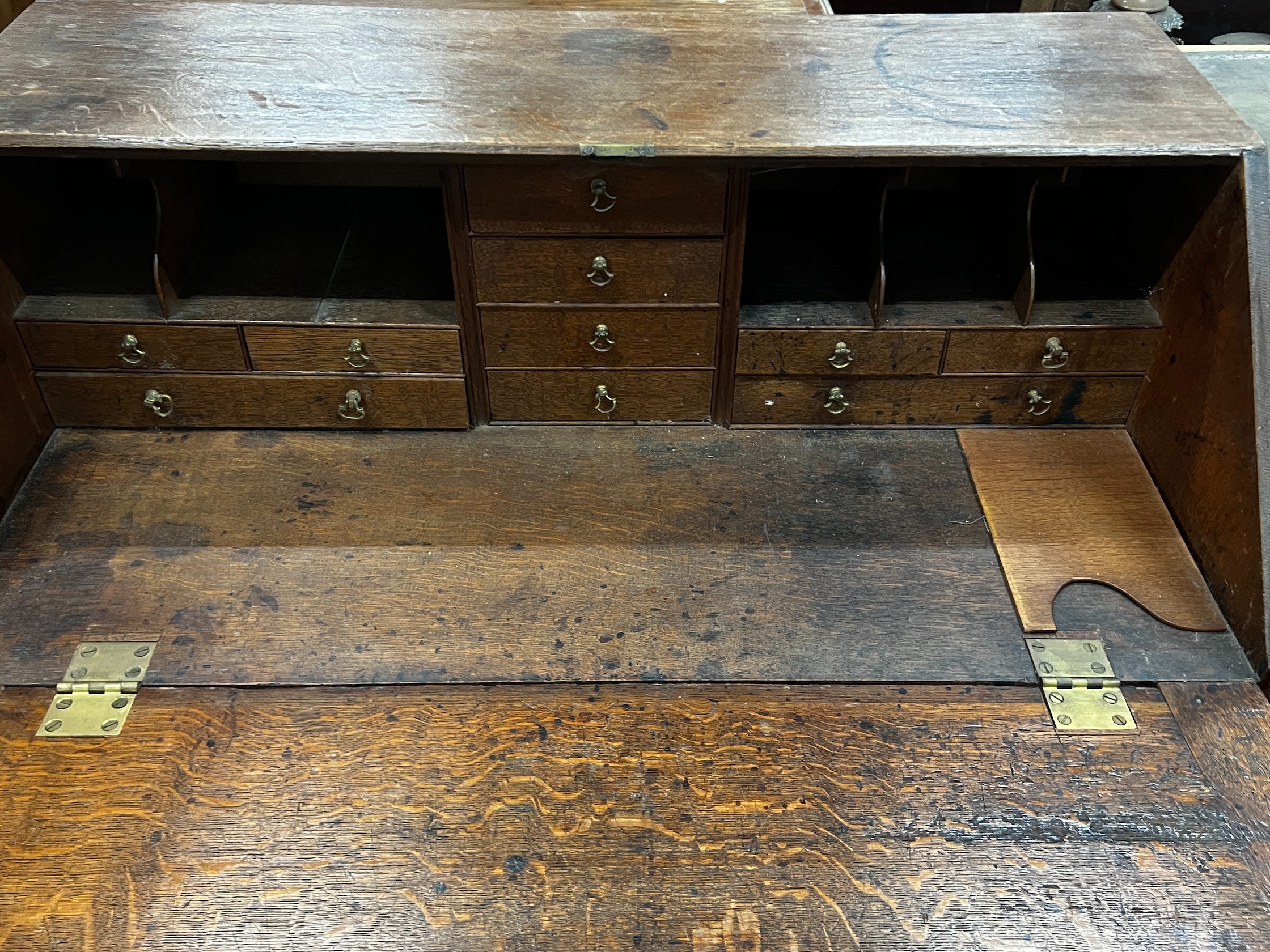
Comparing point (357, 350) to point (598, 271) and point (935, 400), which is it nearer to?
point (598, 271)

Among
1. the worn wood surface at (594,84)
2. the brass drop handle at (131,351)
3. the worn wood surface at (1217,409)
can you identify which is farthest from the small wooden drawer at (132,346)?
the worn wood surface at (1217,409)

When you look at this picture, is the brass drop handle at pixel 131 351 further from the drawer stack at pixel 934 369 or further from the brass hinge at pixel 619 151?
the drawer stack at pixel 934 369

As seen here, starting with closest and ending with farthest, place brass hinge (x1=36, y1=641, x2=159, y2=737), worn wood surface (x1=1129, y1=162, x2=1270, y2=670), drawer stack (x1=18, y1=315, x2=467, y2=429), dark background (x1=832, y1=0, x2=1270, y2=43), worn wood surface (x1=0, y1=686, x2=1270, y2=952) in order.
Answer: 1. worn wood surface (x1=0, y1=686, x2=1270, y2=952)
2. brass hinge (x1=36, y1=641, x2=159, y2=737)
3. worn wood surface (x1=1129, y1=162, x2=1270, y2=670)
4. drawer stack (x1=18, y1=315, x2=467, y2=429)
5. dark background (x1=832, y1=0, x2=1270, y2=43)

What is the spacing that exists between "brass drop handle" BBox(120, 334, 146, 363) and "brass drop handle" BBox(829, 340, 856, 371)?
123cm

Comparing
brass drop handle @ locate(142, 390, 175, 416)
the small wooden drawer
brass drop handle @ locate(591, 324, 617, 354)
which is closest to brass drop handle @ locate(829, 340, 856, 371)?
brass drop handle @ locate(591, 324, 617, 354)

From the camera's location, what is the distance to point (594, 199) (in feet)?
5.49

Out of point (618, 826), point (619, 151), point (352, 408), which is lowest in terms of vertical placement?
point (618, 826)

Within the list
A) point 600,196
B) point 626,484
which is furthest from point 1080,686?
point 600,196

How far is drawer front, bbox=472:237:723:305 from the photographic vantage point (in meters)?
1.74

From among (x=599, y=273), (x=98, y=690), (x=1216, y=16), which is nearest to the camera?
(x=98, y=690)

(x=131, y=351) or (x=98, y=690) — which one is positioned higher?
(x=131, y=351)

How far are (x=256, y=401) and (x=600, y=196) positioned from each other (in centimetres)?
76

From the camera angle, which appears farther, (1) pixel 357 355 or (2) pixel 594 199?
(1) pixel 357 355

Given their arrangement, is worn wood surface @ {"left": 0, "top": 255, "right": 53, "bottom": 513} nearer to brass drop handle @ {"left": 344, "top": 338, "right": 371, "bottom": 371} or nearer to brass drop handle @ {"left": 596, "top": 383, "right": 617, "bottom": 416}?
brass drop handle @ {"left": 344, "top": 338, "right": 371, "bottom": 371}
